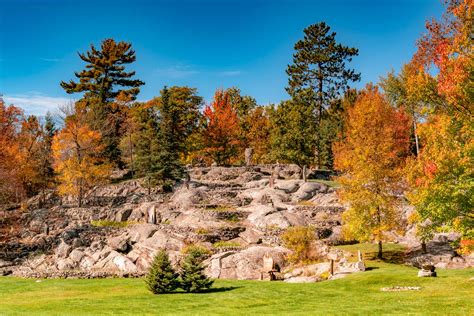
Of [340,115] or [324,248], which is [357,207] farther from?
[340,115]

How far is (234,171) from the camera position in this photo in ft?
204

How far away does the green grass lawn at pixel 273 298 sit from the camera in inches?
652

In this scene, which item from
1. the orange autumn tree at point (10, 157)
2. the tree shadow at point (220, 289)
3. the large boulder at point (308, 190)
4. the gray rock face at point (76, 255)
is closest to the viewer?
the tree shadow at point (220, 289)

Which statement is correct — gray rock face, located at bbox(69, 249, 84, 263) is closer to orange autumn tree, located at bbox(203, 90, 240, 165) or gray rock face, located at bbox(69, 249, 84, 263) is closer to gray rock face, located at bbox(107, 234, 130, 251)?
gray rock face, located at bbox(107, 234, 130, 251)

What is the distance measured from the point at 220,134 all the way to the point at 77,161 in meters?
20.6

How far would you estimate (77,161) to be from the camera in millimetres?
52906

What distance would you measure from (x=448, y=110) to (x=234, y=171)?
4375 centimetres

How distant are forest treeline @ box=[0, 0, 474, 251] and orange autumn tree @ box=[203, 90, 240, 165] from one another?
16 centimetres

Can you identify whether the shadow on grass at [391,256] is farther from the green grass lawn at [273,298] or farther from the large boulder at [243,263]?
the large boulder at [243,263]

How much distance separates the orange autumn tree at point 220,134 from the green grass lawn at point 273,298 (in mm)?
38161

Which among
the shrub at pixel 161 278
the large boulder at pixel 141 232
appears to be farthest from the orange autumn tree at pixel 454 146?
the large boulder at pixel 141 232

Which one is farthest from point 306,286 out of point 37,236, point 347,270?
point 37,236

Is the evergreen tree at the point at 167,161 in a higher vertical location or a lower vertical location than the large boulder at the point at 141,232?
higher

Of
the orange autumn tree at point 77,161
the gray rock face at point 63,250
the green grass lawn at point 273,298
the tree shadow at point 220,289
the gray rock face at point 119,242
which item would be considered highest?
the orange autumn tree at point 77,161
